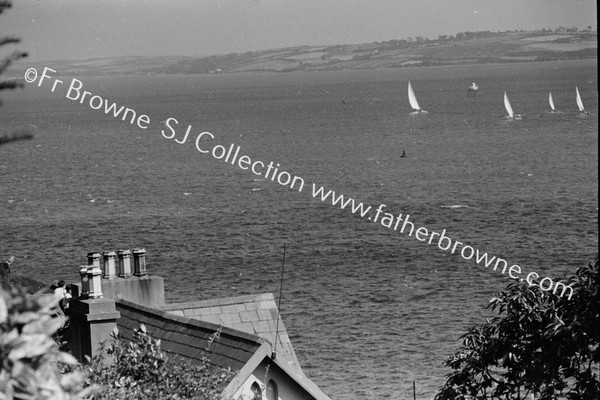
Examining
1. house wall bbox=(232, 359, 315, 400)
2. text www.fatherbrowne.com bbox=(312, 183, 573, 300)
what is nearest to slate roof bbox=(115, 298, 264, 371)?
house wall bbox=(232, 359, 315, 400)

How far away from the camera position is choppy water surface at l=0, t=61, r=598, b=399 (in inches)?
1756

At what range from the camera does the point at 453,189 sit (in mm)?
84125

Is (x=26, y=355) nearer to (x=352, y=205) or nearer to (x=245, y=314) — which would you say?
(x=245, y=314)

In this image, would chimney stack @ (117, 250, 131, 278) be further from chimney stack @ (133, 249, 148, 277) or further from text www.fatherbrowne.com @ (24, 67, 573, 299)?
text www.fatherbrowne.com @ (24, 67, 573, 299)

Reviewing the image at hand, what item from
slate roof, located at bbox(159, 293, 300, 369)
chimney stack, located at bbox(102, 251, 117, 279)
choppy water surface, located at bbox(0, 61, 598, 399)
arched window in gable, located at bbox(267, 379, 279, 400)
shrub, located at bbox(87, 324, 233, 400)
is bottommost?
shrub, located at bbox(87, 324, 233, 400)

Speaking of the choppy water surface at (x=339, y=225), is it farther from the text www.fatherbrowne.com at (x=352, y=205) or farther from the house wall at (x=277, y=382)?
the house wall at (x=277, y=382)

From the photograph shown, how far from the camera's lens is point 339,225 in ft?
231

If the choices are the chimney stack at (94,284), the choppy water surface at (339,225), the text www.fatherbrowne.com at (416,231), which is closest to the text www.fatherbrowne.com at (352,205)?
the text www.fatherbrowne.com at (416,231)

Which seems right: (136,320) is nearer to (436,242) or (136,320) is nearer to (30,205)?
(436,242)

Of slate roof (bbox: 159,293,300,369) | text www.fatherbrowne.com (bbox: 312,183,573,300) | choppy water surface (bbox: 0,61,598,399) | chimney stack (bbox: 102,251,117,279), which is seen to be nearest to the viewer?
slate roof (bbox: 159,293,300,369)

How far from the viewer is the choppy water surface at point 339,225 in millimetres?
44594

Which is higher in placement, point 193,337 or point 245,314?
point 245,314

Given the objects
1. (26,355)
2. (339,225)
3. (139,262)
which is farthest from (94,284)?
(339,225)

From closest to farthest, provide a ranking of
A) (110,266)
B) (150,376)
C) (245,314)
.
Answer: (150,376)
(245,314)
(110,266)
